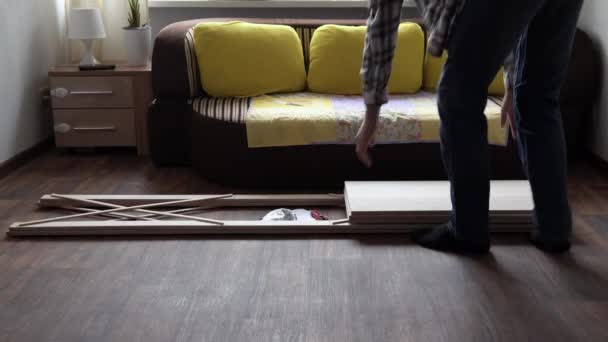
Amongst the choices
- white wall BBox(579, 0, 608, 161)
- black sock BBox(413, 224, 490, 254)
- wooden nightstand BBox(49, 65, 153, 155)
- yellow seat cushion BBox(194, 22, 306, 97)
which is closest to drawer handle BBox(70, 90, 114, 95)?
wooden nightstand BBox(49, 65, 153, 155)

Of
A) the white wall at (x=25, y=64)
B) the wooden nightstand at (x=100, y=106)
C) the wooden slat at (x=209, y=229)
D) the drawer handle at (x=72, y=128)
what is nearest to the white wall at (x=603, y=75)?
the wooden slat at (x=209, y=229)

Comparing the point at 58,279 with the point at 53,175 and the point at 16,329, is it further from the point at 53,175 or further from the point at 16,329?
the point at 53,175

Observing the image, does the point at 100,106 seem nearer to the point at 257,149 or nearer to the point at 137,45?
the point at 137,45

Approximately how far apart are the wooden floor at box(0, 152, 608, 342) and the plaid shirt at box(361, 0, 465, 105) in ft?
1.63

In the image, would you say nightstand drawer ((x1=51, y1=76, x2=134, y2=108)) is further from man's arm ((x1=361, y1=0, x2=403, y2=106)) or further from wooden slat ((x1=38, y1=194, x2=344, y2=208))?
man's arm ((x1=361, y1=0, x2=403, y2=106))

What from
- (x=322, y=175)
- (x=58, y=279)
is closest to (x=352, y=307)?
(x=58, y=279)

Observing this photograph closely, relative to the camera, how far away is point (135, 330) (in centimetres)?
153

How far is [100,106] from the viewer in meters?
3.29

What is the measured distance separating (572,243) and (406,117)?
0.84m

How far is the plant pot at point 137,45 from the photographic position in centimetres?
344

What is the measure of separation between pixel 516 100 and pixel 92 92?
2.09 metres

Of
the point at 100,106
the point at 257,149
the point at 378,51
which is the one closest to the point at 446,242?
the point at 378,51

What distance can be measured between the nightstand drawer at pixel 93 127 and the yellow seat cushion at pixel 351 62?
0.92m

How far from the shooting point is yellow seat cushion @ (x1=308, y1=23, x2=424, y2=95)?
314 cm
